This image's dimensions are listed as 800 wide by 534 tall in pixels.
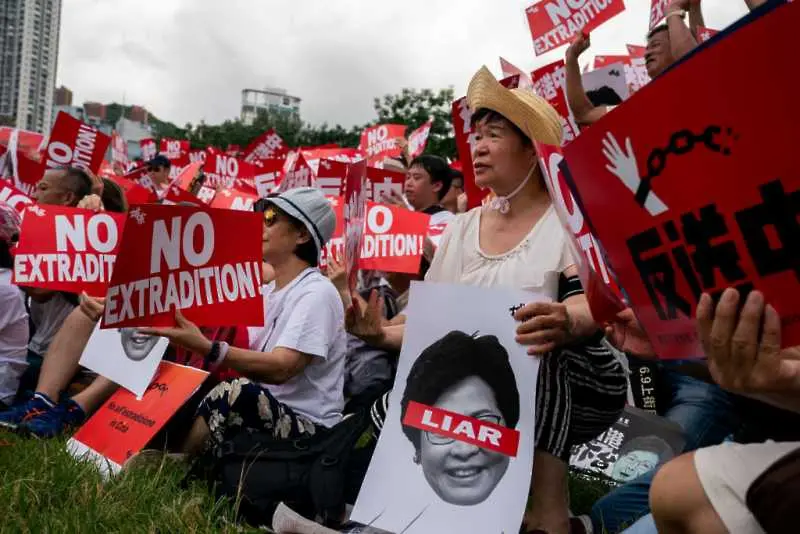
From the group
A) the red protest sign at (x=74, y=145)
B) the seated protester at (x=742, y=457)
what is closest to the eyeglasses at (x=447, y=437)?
the seated protester at (x=742, y=457)

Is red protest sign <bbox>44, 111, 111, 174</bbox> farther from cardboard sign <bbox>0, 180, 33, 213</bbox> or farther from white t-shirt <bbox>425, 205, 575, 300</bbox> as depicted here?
white t-shirt <bbox>425, 205, 575, 300</bbox>

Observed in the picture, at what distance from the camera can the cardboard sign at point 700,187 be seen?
1.24m

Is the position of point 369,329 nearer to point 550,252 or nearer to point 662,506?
point 550,252

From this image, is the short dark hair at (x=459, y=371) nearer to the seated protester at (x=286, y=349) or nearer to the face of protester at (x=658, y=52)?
the seated protester at (x=286, y=349)

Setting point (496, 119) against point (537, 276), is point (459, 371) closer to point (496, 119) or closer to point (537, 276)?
point (537, 276)

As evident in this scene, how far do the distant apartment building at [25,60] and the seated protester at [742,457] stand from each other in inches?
3030

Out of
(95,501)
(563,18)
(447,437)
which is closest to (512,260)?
(447,437)

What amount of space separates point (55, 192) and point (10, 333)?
118 cm

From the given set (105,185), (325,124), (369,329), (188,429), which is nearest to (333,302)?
(369,329)

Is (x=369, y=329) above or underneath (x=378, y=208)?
underneath

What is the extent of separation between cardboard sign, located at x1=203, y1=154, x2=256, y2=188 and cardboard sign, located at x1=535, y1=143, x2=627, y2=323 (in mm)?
9263

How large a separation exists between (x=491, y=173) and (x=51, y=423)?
229cm

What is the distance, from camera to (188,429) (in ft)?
11.5

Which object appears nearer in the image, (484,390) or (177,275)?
(484,390)
